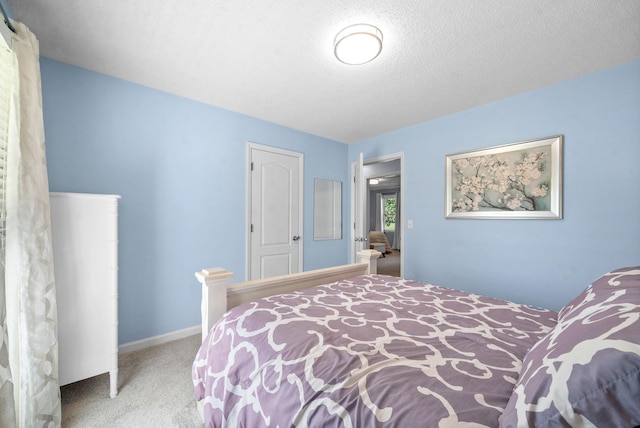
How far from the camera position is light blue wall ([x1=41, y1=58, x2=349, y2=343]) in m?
2.10

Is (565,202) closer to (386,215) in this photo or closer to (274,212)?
(274,212)

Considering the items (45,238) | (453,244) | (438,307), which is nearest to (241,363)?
(438,307)

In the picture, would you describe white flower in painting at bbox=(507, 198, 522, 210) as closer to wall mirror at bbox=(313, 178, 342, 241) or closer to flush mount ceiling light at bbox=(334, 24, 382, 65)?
flush mount ceiling light at bbox=(334, 24, 382, 65)

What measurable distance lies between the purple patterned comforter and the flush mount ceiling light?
1.59 metres

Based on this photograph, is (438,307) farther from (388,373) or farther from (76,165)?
(76,165)

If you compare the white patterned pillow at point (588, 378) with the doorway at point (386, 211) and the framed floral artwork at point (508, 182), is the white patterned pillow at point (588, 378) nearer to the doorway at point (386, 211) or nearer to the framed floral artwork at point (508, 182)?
the framed floral artwork at point (508, 182)

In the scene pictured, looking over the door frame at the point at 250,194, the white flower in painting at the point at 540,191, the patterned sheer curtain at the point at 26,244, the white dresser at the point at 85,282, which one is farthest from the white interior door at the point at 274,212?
the white flower in painting at the point at 540,191

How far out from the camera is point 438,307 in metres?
1.52

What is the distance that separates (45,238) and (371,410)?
1.76 metres

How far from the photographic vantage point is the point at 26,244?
4.29 feet

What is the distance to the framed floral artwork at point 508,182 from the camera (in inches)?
93.4

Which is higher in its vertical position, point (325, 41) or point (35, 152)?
point (325, 41)

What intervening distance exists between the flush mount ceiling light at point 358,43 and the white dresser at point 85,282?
181cm

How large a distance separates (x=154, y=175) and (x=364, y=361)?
243 centimetres
